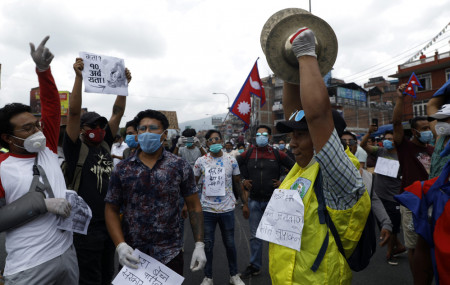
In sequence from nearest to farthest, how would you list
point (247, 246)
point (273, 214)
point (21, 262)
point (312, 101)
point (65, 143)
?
Result: 1. point (312, 101)
2. point (273, 214)
3. point (21, 262)
4. point (65, 143)
5. point (247, 246)

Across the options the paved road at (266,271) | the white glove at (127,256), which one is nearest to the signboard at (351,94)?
the paved road at (266,271)

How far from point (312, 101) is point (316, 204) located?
0.56 m

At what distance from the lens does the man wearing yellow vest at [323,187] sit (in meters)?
1.42

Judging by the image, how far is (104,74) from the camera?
305 cm

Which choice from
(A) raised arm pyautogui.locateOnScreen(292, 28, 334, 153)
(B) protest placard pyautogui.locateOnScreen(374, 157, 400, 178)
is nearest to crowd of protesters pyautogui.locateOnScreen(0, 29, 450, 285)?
(A) raised arm pyautogui.locateOnScreen(292, 28, 334, 153)

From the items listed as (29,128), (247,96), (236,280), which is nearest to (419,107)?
(247,96)

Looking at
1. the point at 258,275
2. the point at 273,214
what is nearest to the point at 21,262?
the point at 273,214

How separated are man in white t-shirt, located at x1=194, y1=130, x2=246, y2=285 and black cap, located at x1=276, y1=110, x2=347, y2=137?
107 inches

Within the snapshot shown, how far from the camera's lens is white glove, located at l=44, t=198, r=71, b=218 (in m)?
2.00

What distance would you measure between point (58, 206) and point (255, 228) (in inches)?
128

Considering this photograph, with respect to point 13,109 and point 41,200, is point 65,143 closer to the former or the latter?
point 13,109

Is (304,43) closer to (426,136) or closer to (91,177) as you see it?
(91,177)

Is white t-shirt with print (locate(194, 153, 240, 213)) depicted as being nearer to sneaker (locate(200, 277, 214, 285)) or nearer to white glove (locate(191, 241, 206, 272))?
sneaker (locate(200, 277, 214, 285))

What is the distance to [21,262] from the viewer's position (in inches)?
75.5
